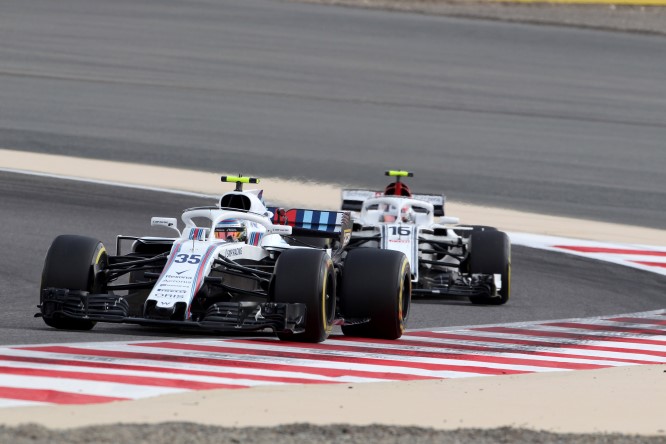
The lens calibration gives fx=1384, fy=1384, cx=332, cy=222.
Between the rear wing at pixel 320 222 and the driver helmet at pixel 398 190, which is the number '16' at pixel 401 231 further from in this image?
the rear wing at pixel 320 222

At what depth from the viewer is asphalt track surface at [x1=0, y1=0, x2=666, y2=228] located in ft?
81.0

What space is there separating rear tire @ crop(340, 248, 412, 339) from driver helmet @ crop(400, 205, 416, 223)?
483 centimetres

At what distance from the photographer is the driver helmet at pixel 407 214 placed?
16594mm

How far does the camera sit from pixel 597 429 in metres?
7.84

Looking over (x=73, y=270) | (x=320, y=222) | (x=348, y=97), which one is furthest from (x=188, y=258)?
(x=348, y=97)

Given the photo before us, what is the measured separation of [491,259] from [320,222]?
118 inches

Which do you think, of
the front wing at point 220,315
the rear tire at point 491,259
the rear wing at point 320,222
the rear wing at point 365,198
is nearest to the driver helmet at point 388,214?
the rear wing at point 365,198

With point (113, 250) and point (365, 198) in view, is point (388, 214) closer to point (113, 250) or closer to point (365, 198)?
point (365, 198)

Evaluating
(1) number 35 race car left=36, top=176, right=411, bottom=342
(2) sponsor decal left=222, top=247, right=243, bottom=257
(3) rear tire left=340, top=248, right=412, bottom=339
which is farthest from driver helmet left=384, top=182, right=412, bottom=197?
(2) sponsor decal left=222, top=247, right=243, bottom=257

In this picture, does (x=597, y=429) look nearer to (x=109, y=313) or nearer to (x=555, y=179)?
(x=109, y=313)

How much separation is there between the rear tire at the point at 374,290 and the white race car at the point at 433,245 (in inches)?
144

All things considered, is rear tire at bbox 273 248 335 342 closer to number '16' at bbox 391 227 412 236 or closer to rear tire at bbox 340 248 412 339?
rear tire at bbox 340 248 412 339

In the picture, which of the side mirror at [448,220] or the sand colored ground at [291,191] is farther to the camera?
the sand colored ground at [291,191]

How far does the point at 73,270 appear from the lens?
11438 mm
